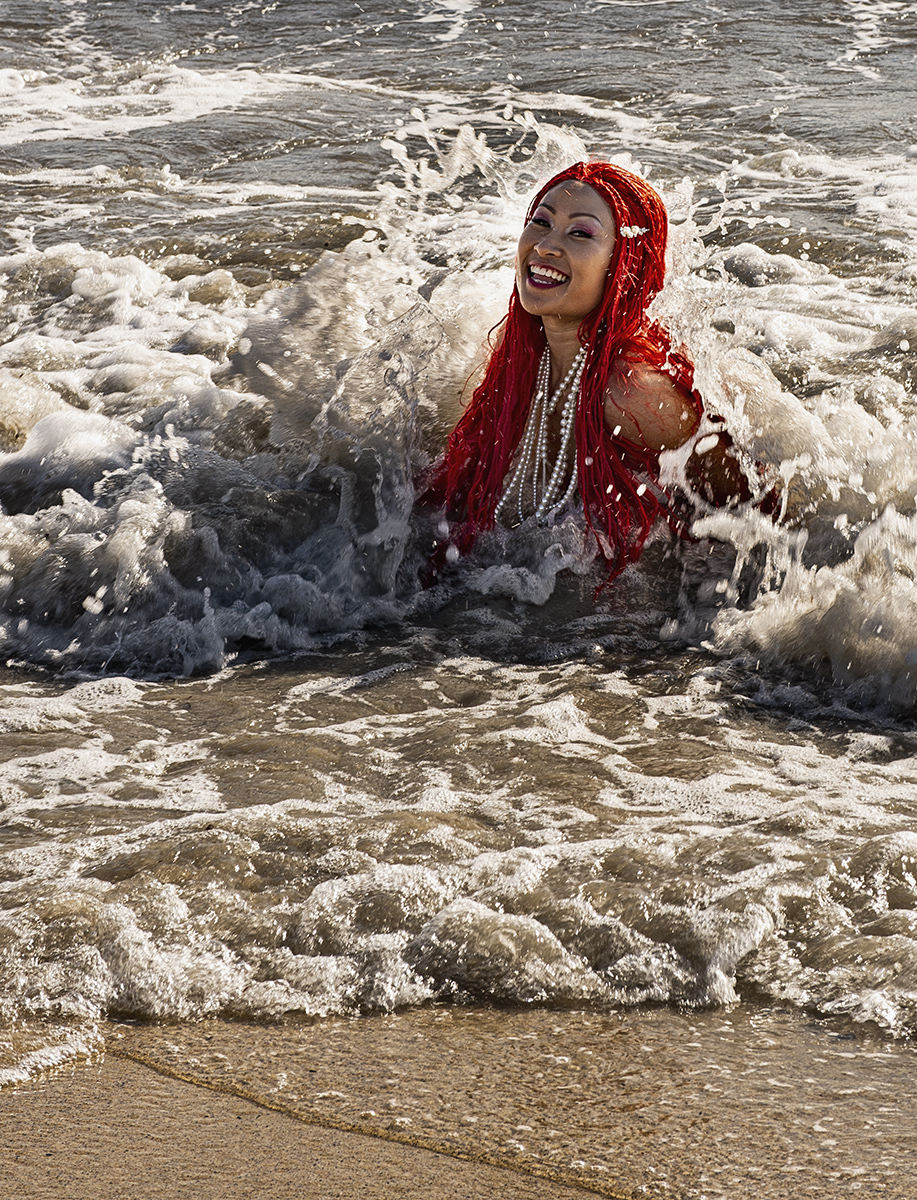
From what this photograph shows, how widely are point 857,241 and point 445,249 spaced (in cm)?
215

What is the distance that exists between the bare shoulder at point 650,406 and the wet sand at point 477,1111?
210 cm

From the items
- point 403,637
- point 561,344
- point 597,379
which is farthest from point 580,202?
point 403,637

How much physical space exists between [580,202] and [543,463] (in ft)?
2.68

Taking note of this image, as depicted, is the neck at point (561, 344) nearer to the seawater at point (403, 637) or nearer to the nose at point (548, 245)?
the nose at point (548, 245)

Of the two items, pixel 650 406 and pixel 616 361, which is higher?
pixel 616 361

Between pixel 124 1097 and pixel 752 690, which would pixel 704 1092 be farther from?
pixel 752 690

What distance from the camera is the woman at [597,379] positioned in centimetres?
377

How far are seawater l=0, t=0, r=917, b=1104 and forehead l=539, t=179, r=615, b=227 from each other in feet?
1.19

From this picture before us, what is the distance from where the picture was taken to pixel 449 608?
3.86 meters

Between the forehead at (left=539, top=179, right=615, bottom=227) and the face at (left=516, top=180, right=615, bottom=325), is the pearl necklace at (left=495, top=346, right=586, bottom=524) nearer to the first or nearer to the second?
the face at (left=516, top=180, right=615, bottom=325)

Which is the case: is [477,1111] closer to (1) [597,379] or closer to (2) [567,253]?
(1) [597,379]

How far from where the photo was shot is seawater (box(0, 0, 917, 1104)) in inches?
87.7

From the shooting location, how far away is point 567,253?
375 centimetres

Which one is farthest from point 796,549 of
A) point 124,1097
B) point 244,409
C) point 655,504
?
point 124,1097
